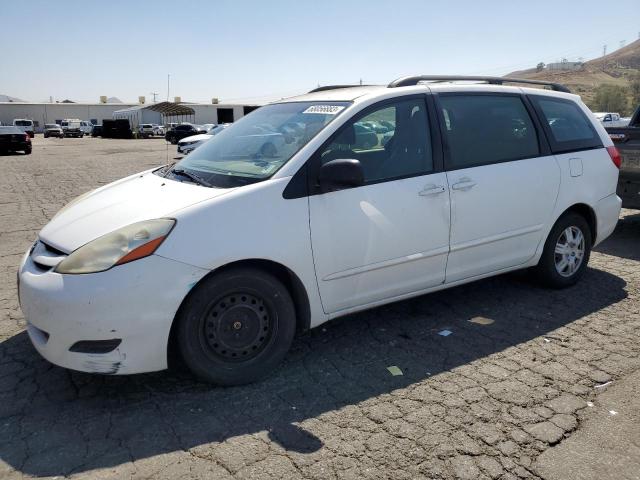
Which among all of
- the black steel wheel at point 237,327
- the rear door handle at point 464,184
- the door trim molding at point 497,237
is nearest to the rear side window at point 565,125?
the door trim molding at point 497,237

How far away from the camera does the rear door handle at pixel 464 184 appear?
3.91m

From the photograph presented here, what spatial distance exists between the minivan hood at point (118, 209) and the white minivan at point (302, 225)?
0.02m

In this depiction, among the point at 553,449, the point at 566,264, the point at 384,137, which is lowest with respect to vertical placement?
the point at 553,449

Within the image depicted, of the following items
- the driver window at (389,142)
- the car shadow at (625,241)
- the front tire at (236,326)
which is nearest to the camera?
the front tire at (236,326)

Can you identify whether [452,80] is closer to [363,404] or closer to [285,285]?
[285,285]

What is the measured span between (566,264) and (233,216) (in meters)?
3.25

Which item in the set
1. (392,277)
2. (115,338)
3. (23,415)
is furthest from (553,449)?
(23,415)

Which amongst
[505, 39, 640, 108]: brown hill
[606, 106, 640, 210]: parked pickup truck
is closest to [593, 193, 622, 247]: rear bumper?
[606, 106, 640, 210]: parked pickup truck

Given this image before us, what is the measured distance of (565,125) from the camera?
15.7ft

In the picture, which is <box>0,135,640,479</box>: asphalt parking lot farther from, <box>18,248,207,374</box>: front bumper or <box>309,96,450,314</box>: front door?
<box>309,96,450,314</box>: front door

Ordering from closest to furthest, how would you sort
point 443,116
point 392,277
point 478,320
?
point 392,277, point 443,116, point 478,320

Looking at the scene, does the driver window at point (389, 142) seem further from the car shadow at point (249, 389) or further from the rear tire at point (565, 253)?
the rear tire at point (565, 253)

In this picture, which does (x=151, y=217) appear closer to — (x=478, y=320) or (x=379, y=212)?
(x=379, y=212)

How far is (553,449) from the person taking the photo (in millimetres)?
2666
